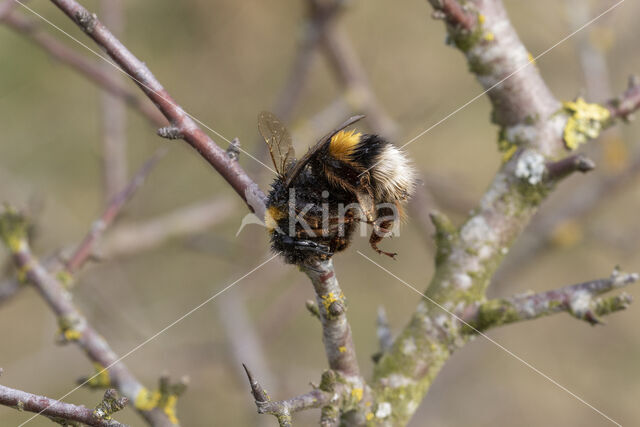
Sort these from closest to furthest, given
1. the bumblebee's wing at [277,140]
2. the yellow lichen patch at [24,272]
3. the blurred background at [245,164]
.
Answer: the bumblebee's wing at [277,140] < the yellow lichen patch at [24,272] < the blurred background at [245,164]

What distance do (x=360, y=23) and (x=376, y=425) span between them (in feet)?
13.6

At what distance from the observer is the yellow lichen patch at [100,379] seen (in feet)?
5.69

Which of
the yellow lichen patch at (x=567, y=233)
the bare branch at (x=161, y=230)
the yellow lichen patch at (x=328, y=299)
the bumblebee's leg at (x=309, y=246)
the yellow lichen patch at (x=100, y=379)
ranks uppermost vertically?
the yellow lichen patch at (x=567, y=233)

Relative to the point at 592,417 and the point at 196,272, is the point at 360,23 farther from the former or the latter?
the point at 592,417

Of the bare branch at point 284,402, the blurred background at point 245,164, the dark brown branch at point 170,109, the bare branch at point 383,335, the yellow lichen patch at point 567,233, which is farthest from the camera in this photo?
the blurred background at point 245,164

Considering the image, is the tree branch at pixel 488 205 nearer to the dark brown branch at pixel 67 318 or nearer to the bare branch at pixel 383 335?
the bare branch at pixel 383 335

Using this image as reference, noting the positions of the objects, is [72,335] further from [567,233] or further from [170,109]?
[567,233]

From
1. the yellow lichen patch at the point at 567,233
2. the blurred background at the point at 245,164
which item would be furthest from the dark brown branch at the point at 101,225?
the yellow lichen patch at the point at 567,233

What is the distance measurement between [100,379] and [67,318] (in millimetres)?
205

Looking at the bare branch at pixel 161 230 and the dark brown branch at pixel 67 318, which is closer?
the dark brown branch at pixel 67 318

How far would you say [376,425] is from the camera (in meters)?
1.58

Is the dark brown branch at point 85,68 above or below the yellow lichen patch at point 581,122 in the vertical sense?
above

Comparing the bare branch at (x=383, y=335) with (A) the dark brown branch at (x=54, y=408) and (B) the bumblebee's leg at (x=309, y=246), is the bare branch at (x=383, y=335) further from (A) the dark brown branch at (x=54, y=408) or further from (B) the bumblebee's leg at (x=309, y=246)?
(A) the dark brown branch at (x=54, y=408)

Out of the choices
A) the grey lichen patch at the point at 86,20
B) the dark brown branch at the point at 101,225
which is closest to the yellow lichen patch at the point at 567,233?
the dark brown branch at the point at 101,225
